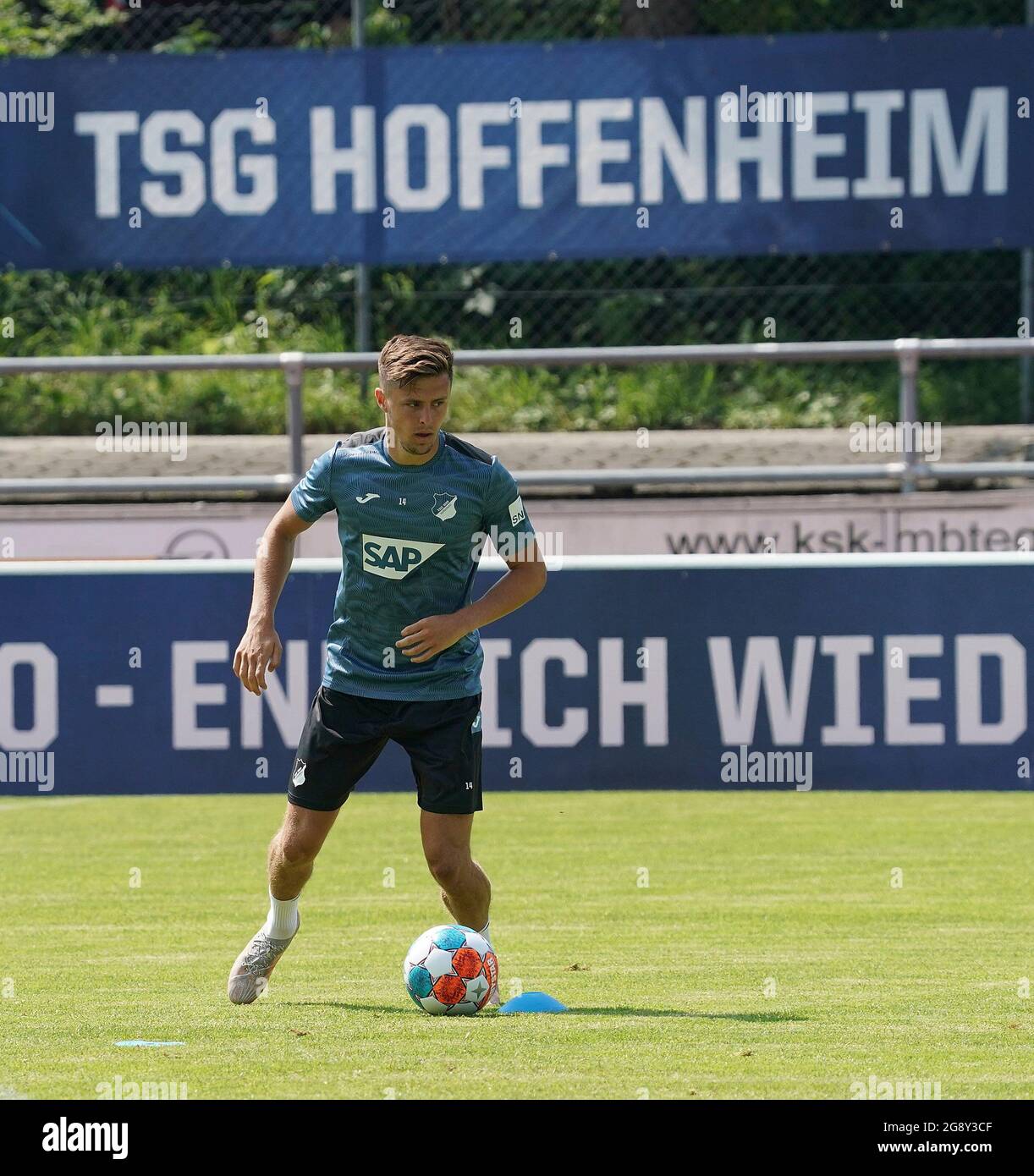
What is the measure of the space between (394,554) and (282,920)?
4.09 ft

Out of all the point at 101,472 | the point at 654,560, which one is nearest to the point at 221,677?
the point at 654,560

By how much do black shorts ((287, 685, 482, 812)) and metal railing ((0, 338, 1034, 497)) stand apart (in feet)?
16.2

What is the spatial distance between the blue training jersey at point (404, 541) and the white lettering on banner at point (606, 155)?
7378 millimetres

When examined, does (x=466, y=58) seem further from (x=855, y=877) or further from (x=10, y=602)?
(x=855, y=877)

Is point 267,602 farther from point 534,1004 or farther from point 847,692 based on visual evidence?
point 847,692

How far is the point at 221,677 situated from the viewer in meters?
11.2

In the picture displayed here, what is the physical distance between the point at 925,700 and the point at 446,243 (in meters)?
4.92

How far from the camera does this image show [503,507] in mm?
6754

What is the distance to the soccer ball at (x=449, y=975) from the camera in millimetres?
6230

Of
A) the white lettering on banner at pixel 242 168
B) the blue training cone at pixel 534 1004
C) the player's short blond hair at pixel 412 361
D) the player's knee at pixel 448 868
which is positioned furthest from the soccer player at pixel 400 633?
the white lettering on banner at pixel 242 168

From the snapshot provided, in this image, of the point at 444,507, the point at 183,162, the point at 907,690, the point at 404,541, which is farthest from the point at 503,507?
the point at 183,162

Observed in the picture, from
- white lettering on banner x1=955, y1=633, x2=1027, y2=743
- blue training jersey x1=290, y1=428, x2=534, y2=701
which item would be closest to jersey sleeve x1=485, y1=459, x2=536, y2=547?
blue training jersey x1=290, y1=428, x2=534, y2=701

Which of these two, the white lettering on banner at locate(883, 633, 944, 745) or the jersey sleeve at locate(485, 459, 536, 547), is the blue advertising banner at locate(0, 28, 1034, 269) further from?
the jersey sleeve at locate(485, 459, 536, 547)

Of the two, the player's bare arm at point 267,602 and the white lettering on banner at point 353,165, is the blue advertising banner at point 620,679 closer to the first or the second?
the white lettering on banner at point 353,165
